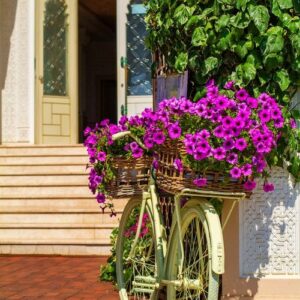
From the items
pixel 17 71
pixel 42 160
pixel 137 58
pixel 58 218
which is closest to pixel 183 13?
pixel 58 218

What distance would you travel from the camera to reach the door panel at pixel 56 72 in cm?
907

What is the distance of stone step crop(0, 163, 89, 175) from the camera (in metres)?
7.68

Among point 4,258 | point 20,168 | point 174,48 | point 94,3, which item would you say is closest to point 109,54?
point 94,3

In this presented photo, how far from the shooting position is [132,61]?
879cm

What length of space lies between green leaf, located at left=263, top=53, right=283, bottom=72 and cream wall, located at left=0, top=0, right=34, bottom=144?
593 centimetres

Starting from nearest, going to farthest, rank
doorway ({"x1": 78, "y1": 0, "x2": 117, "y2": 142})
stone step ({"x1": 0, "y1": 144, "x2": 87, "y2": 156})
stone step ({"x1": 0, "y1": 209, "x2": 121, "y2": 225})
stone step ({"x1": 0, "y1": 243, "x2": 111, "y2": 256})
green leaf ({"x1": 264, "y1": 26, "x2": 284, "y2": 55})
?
green leaf ({"x1": 264, "y1": 26, "x2": 284, "y2": 55})
stone step ({"x1": 0, "y1": 243, "x2": 111, "y2": 256})
stone step ({"x1": 0, "y1": 209, "x2": 121, "y2": 225})
stone step ({"x1": 0, "y1": 144, "x2": 87, "y2": 156})
doorway ({"x1": 78, "y1": 0, "x2": 117, "y2": 142})

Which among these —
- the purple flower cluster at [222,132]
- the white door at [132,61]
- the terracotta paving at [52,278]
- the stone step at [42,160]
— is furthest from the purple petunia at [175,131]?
the white door at [132,61]

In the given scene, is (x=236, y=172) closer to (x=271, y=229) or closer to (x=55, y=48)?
(x=271, y=229)

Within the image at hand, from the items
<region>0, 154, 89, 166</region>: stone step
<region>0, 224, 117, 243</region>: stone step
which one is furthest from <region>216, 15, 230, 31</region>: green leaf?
<region>0, 154, 89, 166</region>: stone step

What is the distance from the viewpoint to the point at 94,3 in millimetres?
12797

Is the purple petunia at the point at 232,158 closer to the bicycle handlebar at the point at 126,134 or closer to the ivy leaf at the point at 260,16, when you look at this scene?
the bicycle handlebar at the point at 126,134

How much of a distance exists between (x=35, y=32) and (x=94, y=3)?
3.95 m

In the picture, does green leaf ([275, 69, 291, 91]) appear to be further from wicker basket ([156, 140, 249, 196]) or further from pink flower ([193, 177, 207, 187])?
pink flower ([193, 177, 207, 187])

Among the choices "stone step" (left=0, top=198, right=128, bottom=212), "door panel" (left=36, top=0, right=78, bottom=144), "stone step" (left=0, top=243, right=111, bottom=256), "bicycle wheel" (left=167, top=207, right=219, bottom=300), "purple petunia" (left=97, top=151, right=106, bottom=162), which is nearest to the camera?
"bicycle wheel" (left=167, top=207, right=219, bottom=300)
